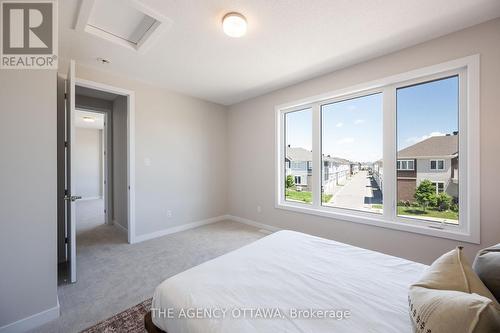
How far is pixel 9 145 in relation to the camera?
1.52 meters

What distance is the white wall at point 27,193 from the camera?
1.51 m

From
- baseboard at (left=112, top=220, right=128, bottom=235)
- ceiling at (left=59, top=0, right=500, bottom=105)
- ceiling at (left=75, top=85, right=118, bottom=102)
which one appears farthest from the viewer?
baseboard at (left=112, top=220, right=128, bottom=235)

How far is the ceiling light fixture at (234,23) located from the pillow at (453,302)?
2.25 meters

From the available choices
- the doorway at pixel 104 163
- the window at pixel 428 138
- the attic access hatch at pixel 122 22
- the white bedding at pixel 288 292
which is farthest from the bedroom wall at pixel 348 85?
the attic access hatch at pixel 122 22

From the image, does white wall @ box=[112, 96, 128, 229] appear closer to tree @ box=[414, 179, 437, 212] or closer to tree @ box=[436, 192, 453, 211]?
tree @ box=[414, 179, 437, 212]

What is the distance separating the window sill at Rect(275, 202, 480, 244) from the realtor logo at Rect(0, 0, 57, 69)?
11.6ft

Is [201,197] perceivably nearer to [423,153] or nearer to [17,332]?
[17,332]

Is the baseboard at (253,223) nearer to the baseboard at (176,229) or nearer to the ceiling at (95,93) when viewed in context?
the baseboard at (176,229)

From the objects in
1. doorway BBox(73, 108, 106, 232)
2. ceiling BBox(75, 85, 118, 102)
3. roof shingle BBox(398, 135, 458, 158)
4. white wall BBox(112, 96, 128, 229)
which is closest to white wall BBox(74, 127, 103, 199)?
doorway BBox(73, 108, 106, 232)

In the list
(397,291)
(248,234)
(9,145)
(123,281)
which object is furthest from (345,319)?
(248,234)

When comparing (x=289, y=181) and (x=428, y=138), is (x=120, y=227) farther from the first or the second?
(x=428, y=138)

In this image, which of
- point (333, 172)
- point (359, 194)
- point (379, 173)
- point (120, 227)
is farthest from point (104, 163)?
point (379, 173)

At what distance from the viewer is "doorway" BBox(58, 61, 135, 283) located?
7.06ft

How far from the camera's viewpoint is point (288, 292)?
43.8 inches
